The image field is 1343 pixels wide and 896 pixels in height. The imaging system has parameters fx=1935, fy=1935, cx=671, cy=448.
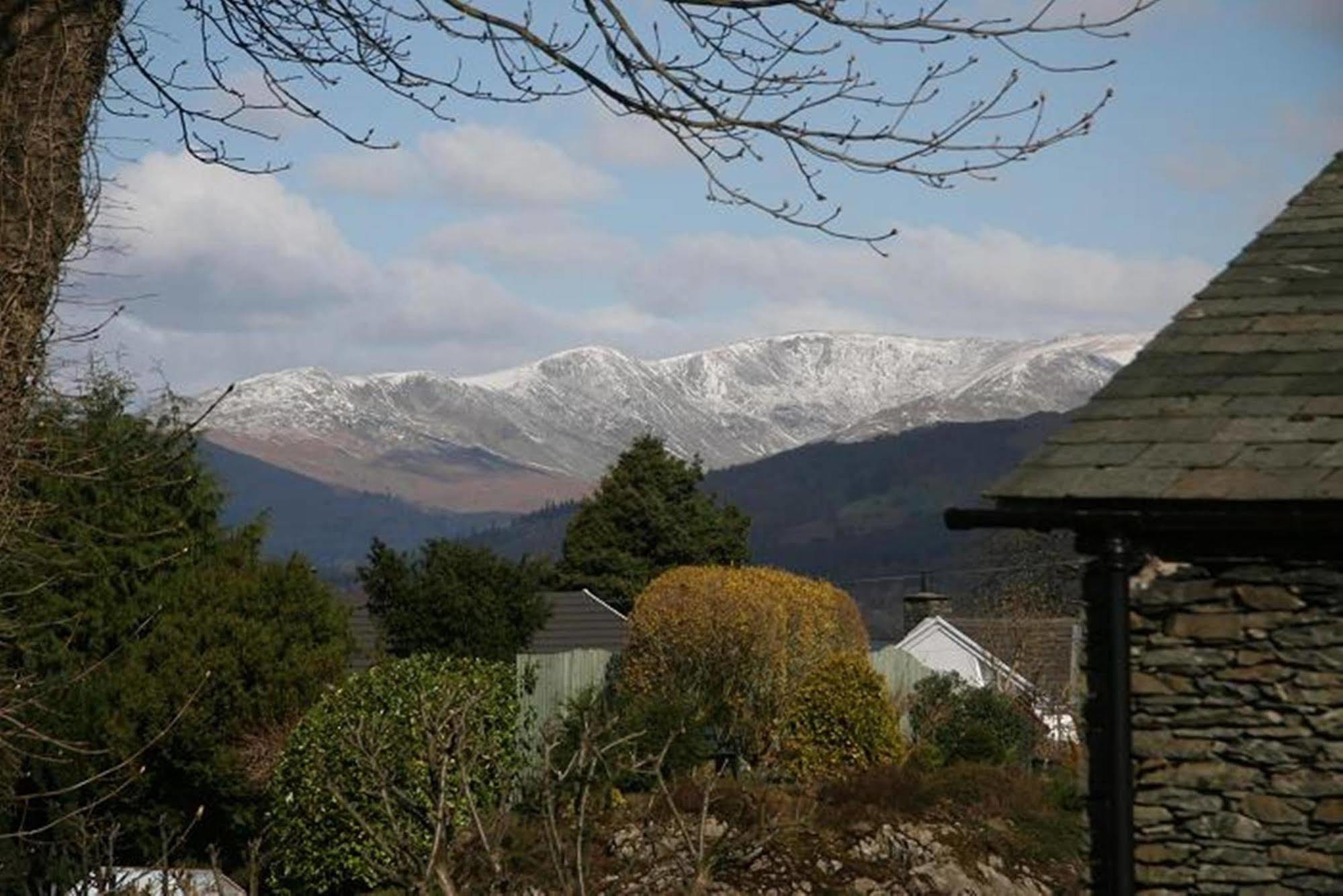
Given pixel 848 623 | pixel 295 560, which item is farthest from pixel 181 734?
pixel 848 623

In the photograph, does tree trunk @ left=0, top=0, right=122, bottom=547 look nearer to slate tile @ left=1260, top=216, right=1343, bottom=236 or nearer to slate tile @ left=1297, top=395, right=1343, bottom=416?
slate tile @ left=1297, top=395, right=1343, bottom=416

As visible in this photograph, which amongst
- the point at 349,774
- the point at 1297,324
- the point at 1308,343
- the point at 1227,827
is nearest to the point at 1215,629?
the point at 1227,827

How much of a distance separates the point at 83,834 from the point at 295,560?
62.0 feet

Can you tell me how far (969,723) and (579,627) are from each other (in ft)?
44.7

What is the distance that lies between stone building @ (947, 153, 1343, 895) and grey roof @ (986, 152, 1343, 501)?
0.01m

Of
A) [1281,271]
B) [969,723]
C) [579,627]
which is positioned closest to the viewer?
[1281,271]

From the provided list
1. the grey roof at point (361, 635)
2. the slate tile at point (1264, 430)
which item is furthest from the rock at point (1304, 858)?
the grey roof at point (361, 635)

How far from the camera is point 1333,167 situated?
11484 millimetres

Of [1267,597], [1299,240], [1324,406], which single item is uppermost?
[1299,240]

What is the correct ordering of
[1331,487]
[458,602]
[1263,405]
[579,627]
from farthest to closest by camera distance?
[579,627] < [458,602] < [1263,405] < [1331,487]

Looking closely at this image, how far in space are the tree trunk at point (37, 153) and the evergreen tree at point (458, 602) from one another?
29304 millimetres

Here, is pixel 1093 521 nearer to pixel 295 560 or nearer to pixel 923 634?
pixel 295 560

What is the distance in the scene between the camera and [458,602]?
121ft

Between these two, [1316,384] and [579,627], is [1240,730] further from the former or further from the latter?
[579,627]
